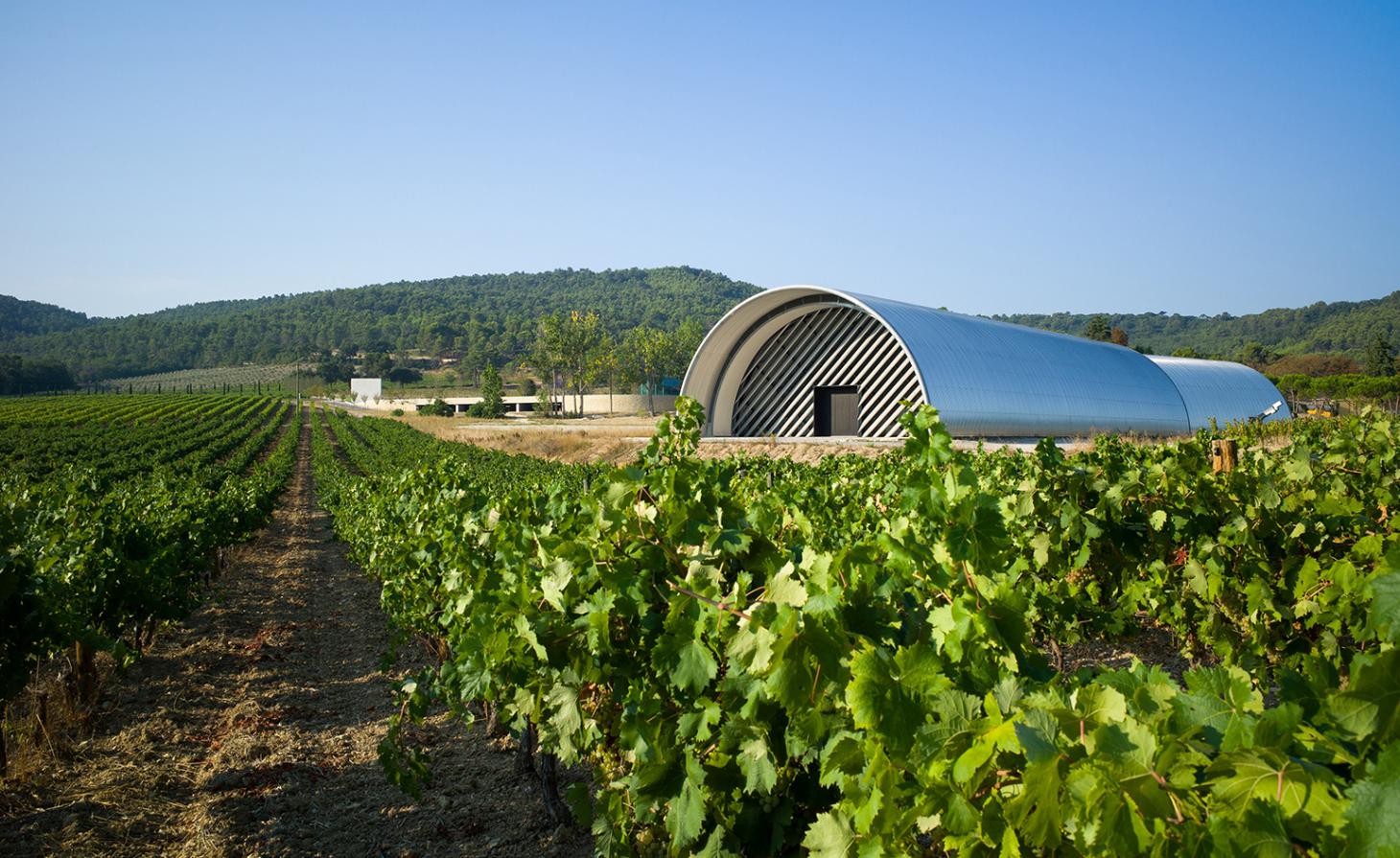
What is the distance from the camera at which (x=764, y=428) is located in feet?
120

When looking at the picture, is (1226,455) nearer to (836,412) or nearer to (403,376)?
(836,412)

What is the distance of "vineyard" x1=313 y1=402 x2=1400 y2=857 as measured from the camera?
1.27 metres

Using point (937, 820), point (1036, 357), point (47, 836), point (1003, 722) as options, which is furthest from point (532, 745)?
point (1036, 357)

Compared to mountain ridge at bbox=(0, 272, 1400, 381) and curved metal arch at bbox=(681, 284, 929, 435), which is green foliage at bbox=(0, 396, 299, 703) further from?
mountain ridge at bbox=(0, 272, 1400, 381)

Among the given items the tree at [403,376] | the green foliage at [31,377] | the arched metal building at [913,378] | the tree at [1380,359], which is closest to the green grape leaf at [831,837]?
the arched metal building at [913,378]

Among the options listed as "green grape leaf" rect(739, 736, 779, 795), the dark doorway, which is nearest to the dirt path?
"green grape leaf" rect(739, 736, 779, 795)

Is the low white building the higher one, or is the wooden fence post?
the low white building

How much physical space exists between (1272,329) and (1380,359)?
58.2 m

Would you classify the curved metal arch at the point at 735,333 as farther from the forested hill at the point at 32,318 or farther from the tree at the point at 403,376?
the forested hill at the point at 32,318

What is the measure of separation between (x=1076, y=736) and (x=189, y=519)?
1180cm

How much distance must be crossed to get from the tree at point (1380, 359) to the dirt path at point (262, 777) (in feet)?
253

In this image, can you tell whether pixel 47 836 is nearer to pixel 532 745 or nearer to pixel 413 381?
pixel 532 745

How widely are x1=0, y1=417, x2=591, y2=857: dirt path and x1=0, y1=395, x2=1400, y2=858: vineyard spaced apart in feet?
0.44

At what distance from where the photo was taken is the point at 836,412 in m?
36.4
